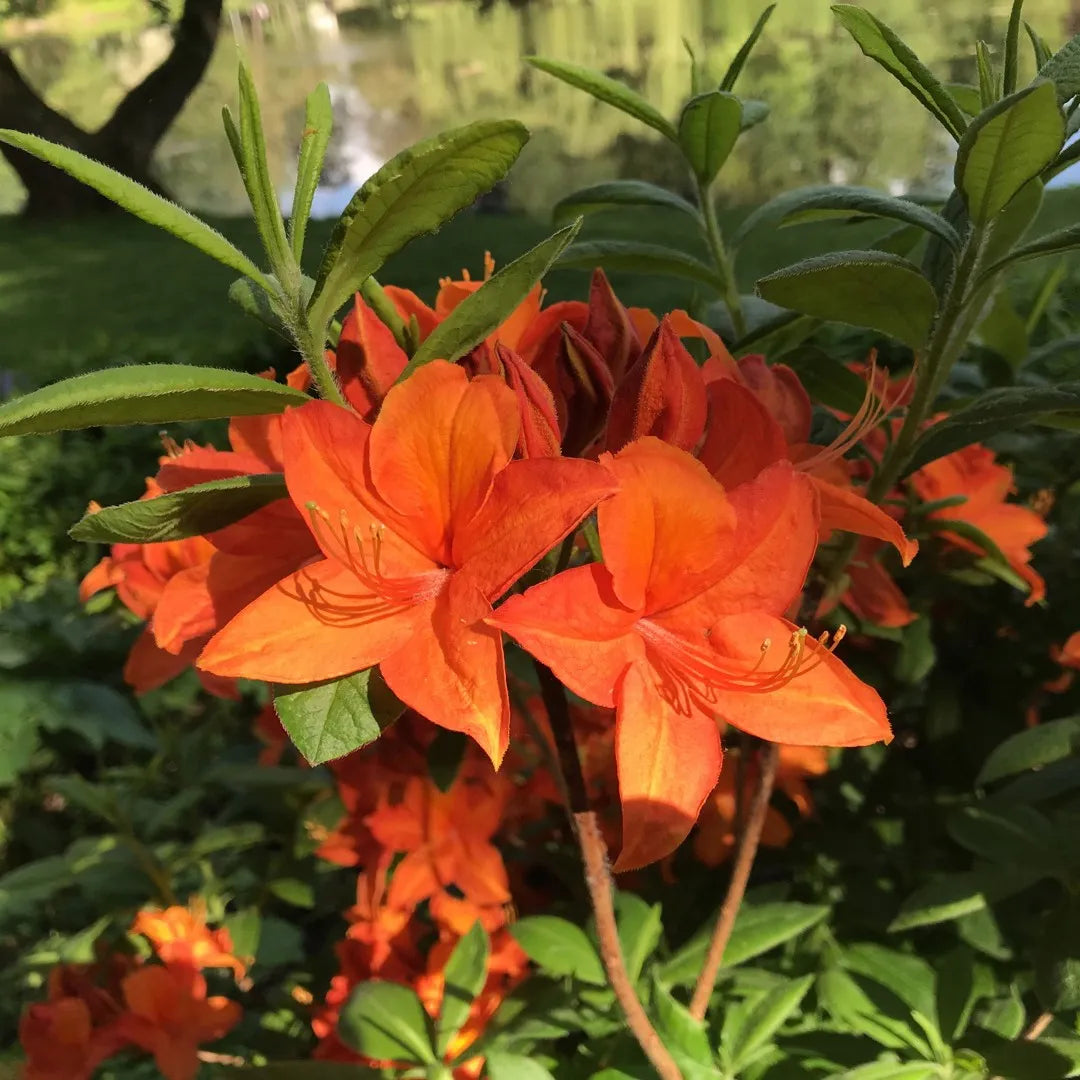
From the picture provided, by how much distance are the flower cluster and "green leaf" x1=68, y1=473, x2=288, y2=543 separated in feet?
1.82

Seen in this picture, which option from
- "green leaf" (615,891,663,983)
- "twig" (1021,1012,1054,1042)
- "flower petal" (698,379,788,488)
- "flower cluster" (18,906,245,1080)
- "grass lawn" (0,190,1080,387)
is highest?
"flower petal" (698,379,788,488)

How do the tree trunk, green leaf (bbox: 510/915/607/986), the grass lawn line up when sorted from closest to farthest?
1. green leaf (bbox: 510/915/607/986)
2. the grass lawn
3. the tree trunk

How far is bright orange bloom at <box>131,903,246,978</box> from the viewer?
83 cm

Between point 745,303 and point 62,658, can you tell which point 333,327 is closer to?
point 745,303

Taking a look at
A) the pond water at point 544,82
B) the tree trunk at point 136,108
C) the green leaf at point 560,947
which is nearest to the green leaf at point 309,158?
the green leaf at point 560,947

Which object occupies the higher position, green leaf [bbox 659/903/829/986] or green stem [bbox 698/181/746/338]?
green stem [bbox 698/181/746/338]

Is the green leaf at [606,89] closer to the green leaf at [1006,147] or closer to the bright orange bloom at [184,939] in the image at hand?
the green leaf at [1006,147]

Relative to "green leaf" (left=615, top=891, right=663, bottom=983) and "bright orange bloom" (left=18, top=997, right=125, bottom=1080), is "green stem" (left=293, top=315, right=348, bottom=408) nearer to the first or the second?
"green leaf" (left=615, top=891, right=663, bottom=983)

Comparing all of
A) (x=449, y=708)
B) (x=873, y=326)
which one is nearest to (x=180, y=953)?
(x=449, y=708)

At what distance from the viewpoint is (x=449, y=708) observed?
1.16 ft

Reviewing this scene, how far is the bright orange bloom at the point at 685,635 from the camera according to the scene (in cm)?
35

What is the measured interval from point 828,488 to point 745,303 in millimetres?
296

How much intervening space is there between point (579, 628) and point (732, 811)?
1.85 ft

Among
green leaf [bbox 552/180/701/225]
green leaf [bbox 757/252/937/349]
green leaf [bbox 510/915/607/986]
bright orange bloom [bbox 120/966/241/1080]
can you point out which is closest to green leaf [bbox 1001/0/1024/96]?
green leaf [bbox 757/252/937/349]
